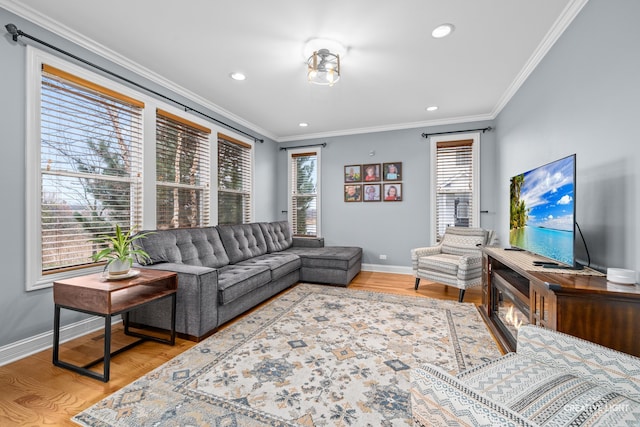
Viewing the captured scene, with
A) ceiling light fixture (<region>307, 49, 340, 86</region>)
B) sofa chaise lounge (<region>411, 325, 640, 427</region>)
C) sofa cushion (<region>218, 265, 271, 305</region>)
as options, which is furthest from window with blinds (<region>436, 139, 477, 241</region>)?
sofa chaise lounge (<region>411, 325, 640, 427</region>)

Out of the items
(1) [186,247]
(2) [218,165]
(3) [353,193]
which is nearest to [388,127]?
(3) [353,193]

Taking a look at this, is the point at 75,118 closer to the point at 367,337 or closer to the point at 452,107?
the point at 367,337

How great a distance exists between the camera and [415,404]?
3.20 ft

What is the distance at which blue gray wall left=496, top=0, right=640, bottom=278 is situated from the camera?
157cm

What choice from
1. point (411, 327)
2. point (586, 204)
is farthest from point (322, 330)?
point (586, 204)

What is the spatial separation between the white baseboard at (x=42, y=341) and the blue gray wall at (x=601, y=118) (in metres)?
4.02

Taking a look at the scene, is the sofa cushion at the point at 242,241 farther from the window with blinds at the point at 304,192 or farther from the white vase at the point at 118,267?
the white vase at the point at 118,267

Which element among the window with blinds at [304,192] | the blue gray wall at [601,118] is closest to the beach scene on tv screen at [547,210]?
the blue gray wall at [601,118]

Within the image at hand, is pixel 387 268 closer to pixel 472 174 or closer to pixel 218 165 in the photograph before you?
pixel 472 174

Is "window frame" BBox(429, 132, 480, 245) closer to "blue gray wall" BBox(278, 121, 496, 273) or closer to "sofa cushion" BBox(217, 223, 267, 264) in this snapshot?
"blue gray wall" BBox(278, 121, 496, 273)

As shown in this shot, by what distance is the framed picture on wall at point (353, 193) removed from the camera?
510 centimetres

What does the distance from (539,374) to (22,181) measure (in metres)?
3.36

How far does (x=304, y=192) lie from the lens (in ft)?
18.1

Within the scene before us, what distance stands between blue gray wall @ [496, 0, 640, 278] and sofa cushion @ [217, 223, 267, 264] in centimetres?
337
